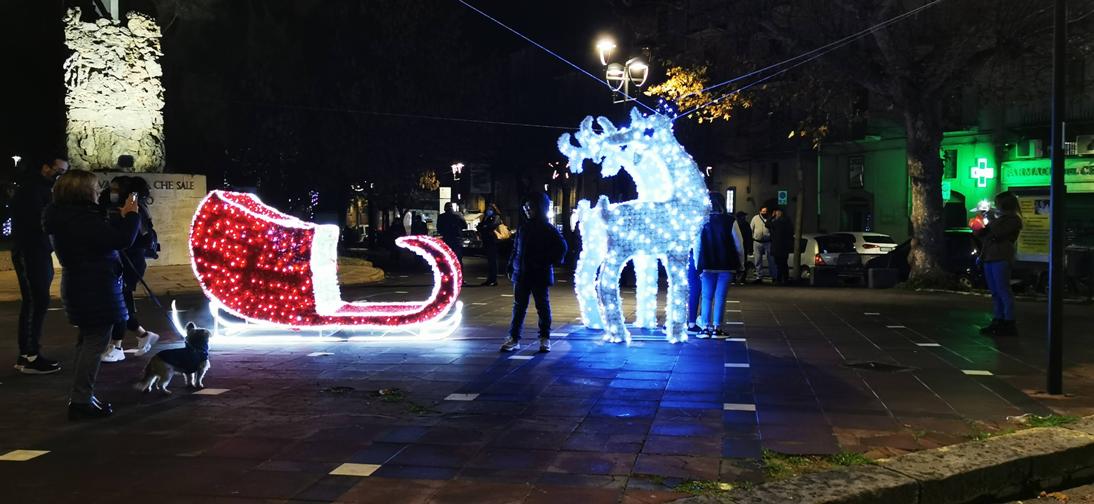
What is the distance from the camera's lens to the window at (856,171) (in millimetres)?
35781

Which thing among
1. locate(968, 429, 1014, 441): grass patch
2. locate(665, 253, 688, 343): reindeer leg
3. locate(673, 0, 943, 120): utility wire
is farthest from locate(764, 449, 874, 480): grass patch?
locate(673, 0, 943, 120): utility wire

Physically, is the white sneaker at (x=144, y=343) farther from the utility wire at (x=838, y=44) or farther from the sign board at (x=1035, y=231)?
the sign board at (x=1035, y=231)

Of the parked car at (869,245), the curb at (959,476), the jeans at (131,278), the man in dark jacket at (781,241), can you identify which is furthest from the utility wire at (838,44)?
the jeans at (131,278)

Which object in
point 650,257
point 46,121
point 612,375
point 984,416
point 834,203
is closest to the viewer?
point 984,416

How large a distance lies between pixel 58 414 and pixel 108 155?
44.7ft

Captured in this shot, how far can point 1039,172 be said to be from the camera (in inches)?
1133

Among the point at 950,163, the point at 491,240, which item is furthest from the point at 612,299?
the point at 950,163

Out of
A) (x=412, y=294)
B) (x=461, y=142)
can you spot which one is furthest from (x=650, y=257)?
(x=461, y=142)

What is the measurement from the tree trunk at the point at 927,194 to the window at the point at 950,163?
14673mm

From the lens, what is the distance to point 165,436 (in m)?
5.55

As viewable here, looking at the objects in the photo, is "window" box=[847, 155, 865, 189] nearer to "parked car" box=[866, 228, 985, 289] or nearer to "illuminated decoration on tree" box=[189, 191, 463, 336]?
"parked car" box=[866, 228, 985, 289]

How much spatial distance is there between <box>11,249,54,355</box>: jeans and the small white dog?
1629 mm

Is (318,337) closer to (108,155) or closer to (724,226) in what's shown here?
(724,226)

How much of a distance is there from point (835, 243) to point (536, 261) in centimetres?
1570
